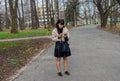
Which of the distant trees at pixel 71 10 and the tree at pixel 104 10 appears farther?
the distant trees at pixel 71 10

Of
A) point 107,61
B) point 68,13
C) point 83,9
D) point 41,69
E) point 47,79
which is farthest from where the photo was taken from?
point 83,9

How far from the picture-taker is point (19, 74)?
1004 cm

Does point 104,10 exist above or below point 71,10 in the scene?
below

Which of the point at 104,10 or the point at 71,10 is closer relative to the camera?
the point at 104,10

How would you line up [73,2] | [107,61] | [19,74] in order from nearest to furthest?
[19,74]
[107,61]
[73,2]

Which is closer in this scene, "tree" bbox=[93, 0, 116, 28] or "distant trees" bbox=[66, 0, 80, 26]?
"tree" bbox=[93, 0, 116, 28]

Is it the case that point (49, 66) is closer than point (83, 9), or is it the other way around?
point (49, 66)

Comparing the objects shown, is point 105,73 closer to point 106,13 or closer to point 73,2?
point 106,13

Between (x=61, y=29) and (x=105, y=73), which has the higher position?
(x=61, y=29)

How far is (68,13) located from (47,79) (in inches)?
3475

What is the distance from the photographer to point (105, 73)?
372 inches

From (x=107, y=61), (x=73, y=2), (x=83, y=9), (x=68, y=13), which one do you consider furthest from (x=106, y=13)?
(x=83, y=9)

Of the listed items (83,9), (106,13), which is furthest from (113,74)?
(83,9)

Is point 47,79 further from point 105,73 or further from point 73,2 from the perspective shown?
point 73,2
